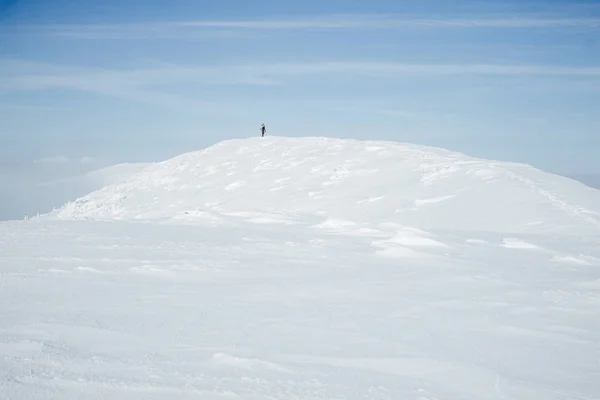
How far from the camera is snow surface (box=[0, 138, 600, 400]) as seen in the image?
4.92 m

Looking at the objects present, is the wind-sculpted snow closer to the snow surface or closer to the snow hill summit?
the snow surface

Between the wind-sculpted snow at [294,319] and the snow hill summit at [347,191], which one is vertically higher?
the snow hill summit at [347,191]

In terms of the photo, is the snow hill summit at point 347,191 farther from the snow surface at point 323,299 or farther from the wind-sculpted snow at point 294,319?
the wind-sculpted snow at point 294,319

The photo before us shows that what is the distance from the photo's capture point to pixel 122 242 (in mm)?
11398

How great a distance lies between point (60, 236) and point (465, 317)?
340 inches

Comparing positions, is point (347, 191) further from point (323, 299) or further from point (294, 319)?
point (294, 319)

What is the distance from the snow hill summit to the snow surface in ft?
0.39

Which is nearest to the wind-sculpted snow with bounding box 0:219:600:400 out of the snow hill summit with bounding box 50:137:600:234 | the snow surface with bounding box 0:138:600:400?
the snow surface with bounding box 0:138:600:400

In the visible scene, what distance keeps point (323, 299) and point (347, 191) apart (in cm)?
1117

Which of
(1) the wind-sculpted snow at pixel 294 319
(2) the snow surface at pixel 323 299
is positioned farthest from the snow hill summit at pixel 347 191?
(1) the wind-sculpted snow at pixel 294 319

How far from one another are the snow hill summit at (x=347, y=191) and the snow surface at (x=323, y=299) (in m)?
0.12

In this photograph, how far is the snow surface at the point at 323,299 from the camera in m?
4.92

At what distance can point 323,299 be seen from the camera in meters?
7.71

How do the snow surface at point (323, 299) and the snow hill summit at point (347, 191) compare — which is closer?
the snow surface at point (323, 299)
